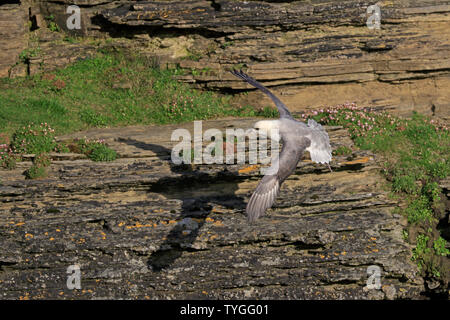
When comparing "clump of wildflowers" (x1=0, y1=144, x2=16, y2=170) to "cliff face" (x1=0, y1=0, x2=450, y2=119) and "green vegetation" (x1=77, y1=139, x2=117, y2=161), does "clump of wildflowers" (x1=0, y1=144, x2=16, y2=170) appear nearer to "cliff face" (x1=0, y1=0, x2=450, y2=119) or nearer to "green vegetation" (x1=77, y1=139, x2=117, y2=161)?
"green vegetation" (x1=77, y1=139, x2=117, y2=161)

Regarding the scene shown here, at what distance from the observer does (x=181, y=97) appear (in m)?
19.6

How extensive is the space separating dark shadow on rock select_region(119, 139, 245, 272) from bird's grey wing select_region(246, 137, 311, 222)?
3030mm

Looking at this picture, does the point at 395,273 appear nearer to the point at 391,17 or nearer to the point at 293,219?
the point at 293,219

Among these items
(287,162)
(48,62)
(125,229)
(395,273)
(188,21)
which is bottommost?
(395,273)

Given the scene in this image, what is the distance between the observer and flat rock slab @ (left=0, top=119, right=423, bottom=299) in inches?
510

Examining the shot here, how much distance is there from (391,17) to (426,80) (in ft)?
9.35

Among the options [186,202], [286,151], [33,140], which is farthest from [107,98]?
[286,151]

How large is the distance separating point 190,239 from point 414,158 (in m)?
8.54

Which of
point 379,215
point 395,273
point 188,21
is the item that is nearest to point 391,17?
point 188,21

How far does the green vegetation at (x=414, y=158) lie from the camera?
14.8 metres

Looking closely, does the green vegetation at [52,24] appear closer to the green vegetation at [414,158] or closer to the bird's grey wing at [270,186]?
the green vegetation at [414,158]

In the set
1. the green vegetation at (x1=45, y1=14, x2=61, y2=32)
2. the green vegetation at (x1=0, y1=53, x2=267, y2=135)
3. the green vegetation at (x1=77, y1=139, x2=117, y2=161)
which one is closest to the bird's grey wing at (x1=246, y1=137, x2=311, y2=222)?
the green vegetation at (x1=77, y1=139, x2=117, y2=161)

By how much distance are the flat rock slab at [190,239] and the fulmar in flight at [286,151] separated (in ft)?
7.55

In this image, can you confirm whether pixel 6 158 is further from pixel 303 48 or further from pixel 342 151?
pixel 303 48
